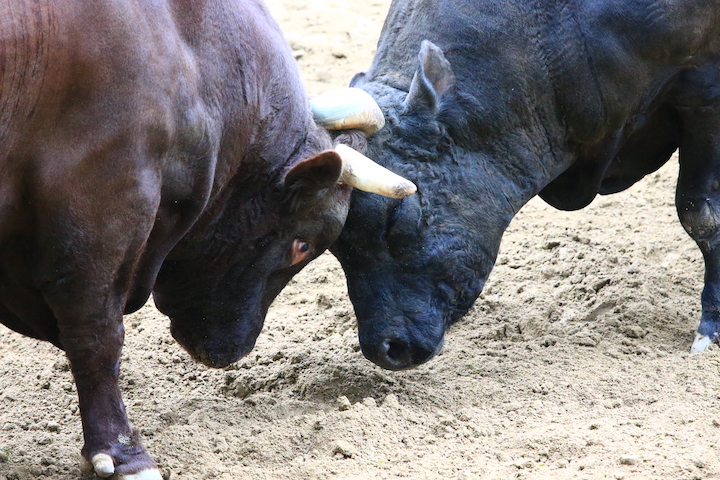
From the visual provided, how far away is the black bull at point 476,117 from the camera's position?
202 inches

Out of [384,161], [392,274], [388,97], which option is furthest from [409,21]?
[392,274]

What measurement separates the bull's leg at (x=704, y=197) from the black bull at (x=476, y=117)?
22 centimetres

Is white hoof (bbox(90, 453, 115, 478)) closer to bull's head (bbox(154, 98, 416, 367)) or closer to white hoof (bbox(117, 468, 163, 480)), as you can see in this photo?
white hoof (bbox(117, 468, 163, 480))

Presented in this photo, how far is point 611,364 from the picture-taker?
17.6ft

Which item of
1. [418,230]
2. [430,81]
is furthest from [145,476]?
[430,81]

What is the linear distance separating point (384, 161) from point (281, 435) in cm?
134

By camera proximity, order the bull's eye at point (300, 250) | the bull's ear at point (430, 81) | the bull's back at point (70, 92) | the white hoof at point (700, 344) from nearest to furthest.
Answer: the bull's back at point (70, 92) → the bull's eye at point (300, 250) → the bull's ear at point (430, 81) → the white hoof at point (700, 344)

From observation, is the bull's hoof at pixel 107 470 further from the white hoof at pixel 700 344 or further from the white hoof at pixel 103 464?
the white hoof at pixel 700 344

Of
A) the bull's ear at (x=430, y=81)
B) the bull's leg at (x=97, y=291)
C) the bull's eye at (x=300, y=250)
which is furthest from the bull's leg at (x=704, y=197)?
the bull's leg at (x=97, y=291)

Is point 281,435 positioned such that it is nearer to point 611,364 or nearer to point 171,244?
point 171,244

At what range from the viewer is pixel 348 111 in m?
4.81

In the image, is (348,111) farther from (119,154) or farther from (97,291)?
(97,291)

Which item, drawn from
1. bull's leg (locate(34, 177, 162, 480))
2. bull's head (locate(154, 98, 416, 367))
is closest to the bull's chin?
bull's head (locate(154, 98, 416, 367))

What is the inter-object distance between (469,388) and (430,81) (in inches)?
57.5
